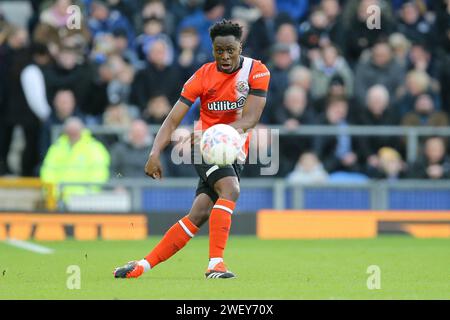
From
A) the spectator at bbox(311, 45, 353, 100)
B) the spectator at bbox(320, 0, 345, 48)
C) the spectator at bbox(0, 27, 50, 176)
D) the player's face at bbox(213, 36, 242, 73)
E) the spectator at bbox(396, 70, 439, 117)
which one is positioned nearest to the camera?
the player's face at bbox(213, 36, 242, 73)

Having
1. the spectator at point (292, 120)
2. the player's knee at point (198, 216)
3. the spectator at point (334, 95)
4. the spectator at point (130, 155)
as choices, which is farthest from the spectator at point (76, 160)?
the player's knee at point (198, 216)

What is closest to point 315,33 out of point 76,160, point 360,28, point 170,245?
point 360,28

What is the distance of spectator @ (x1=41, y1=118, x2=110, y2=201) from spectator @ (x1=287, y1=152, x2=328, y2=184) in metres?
2.62

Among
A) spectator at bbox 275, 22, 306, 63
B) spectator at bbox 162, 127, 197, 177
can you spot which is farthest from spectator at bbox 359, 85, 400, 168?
spectator at bbox 162, 127, 197, 177

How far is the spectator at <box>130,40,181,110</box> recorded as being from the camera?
18031mm

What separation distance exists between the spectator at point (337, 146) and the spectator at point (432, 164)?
0.82m

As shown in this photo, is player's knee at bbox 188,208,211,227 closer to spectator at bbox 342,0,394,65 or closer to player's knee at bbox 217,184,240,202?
player's knee at bbox 217,184,240,202

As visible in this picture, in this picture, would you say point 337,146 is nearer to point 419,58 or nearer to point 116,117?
point 419,58

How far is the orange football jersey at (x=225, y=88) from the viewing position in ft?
35.0

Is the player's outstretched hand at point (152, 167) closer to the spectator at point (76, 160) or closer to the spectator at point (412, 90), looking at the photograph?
the spectator at point (76, 160)

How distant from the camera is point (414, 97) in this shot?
59.8 feet

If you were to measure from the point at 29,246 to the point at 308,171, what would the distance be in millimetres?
4124

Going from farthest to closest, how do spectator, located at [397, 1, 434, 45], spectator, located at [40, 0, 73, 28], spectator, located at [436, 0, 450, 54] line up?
1. spectator, located at [397, 1, 434, 45]
2. spectator, located at [436, 0, 450, 54]
3. spectator, located at [40, 0, 73, 28]
